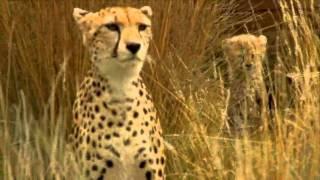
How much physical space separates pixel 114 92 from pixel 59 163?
32cm

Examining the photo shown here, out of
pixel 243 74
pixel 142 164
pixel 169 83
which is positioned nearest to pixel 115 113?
pixel 142 164

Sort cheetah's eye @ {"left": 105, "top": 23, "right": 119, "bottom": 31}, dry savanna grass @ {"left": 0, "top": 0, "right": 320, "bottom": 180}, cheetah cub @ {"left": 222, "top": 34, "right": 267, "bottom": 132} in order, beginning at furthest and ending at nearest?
cheetah cub @ {"left": 222, "top": 34, "right": 267, "bottom": 132} → dry savanna grass @ {"left": 0, "top": 0, "right": 320, "bottom": 180} → cheetah's eye @ {"left": 105, "top": 23, "right": 119, "bottom": 31}

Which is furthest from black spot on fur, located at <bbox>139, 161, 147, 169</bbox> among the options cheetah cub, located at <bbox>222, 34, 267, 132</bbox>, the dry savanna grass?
cheetah cub, located at <bbox>222, 34, 267, 132</bbox>

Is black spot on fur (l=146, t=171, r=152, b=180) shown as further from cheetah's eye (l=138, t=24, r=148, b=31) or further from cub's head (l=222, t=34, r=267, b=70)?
cub's head (l=222, t=34, r=267, b=70)

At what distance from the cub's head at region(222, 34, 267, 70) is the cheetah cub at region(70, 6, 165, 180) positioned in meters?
1.31

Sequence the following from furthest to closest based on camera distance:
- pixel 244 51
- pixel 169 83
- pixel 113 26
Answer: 1. pixel 244 51
2. pixel 169 83
3. pixel 113 26

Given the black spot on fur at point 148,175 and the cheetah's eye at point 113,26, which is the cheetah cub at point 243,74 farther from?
the cheetah's eye at point 113,26

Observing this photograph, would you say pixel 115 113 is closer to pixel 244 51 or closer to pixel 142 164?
pixel 142 164

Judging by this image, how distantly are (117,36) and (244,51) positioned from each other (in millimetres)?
1504

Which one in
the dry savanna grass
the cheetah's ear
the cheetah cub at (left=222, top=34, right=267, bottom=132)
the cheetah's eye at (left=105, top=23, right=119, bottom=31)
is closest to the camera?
the cheetah's eye at (left=105, top=23, right=119, bottom=31)

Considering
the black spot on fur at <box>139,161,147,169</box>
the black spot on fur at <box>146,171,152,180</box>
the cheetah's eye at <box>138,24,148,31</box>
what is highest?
the cheetah's eye at <box>138,24,148,31</box>

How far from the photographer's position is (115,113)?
2.82 m

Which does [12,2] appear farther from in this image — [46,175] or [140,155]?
[140,155]

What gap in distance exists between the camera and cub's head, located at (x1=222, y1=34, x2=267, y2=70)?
13.5 ft
